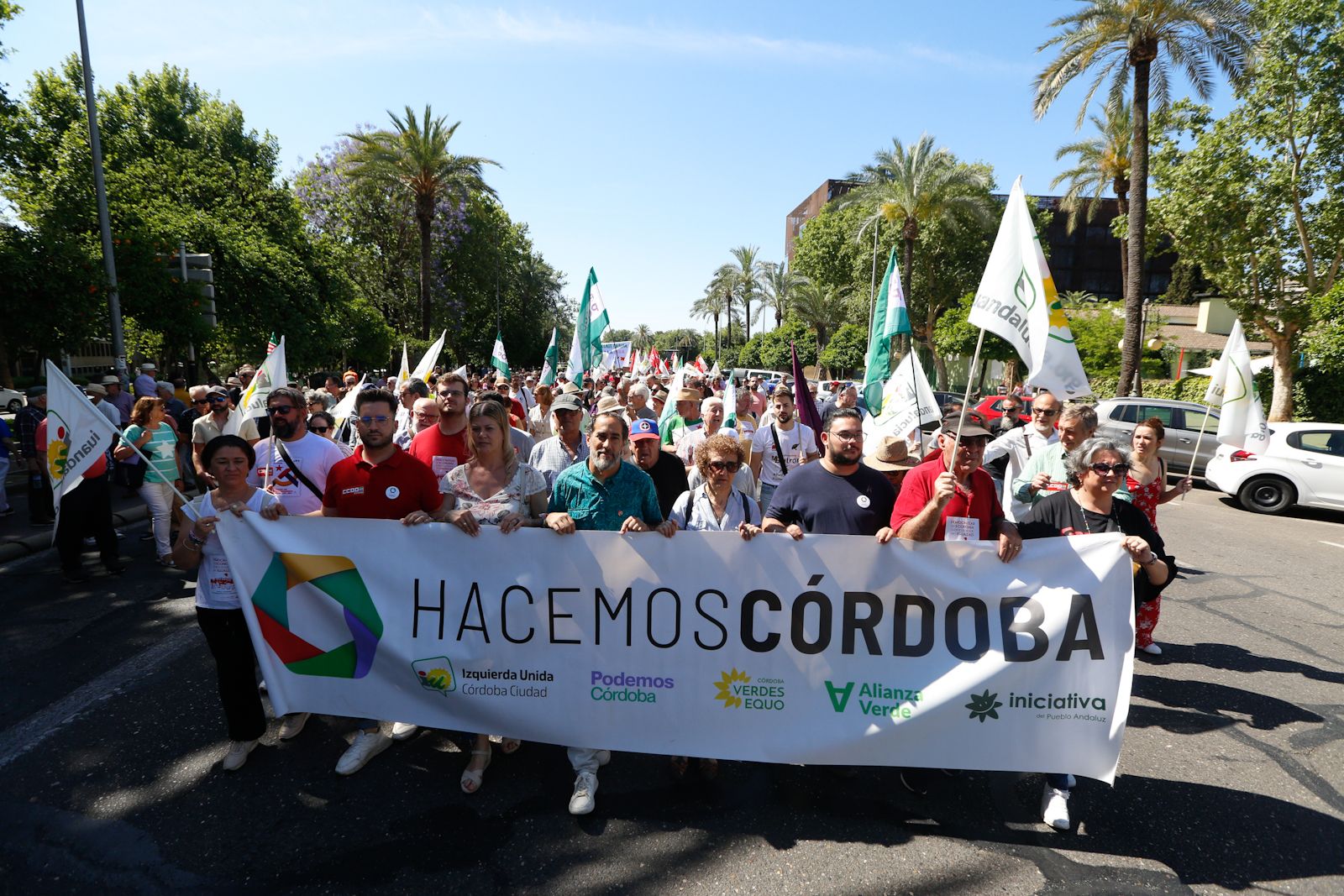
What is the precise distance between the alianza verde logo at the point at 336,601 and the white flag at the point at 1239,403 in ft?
24.8

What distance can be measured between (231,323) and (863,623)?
63.6ft

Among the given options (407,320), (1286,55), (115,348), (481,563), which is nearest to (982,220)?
(1286,55)

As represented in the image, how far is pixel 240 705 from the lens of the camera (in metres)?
3.63

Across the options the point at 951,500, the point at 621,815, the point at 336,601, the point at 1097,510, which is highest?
the point at 951,500

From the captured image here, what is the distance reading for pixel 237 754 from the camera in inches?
142

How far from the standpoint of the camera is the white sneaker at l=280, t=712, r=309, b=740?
394cm

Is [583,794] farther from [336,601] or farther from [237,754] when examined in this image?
[237,754]

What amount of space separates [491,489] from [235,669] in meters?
1.55

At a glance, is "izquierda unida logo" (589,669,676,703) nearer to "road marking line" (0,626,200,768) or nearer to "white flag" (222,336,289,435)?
"road marking line" (0,626,200,768)

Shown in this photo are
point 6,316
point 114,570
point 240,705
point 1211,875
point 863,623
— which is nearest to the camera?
point 1211,875

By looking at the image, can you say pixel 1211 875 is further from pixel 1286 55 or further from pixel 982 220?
pixel 982 220

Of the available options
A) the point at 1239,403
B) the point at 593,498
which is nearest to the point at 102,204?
the point at 593,498

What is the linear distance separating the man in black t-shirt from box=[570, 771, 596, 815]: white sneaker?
1.44 meters

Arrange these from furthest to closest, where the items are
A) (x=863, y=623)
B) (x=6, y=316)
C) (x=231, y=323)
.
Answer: (x=231, y=323), (x=6, y=316), (x=863, y=623)
